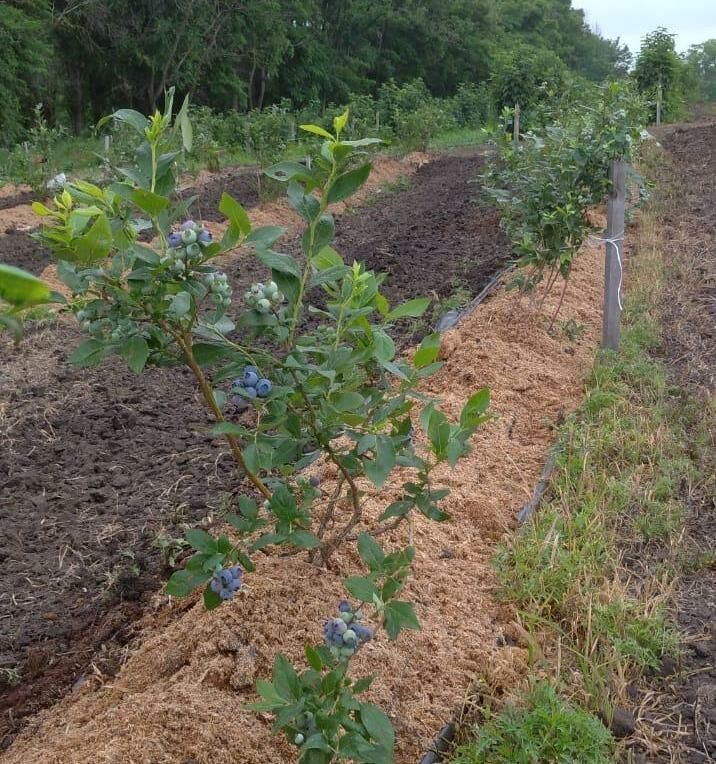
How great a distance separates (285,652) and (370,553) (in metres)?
0.52

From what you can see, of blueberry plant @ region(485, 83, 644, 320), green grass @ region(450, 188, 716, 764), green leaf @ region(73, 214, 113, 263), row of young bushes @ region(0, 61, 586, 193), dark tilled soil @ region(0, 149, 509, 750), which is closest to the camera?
green leaf @ region(73, 214, 113, 263)

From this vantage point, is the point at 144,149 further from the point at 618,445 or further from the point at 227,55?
the point at 227,55

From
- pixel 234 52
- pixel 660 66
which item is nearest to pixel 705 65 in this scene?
pixel 660 66

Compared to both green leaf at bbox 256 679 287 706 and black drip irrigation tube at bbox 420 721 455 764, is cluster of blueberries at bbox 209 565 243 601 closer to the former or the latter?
green leaf at bbox 256 679 287 706

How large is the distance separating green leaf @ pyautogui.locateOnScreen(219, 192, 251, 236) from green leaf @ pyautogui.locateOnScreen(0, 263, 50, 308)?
1029 mm

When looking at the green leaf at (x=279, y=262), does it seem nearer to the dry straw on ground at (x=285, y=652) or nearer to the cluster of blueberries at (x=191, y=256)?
the cluster of blueberries at (x=191, y=256)

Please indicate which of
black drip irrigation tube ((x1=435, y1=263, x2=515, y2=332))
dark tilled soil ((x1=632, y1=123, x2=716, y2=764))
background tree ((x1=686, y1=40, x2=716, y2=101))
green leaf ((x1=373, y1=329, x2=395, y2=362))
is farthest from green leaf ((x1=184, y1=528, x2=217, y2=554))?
background tree ((x1=686, y1=40, x2=716, y2=101))

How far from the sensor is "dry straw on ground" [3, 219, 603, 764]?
76.1 inches

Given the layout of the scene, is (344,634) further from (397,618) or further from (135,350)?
(135,350)

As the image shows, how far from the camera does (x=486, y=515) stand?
3016 millimetres

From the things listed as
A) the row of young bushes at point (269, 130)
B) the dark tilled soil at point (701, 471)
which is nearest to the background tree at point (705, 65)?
the row of young bushes at point (269, 130)

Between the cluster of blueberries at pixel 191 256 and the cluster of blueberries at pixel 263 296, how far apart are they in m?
0.07

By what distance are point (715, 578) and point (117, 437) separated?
286 centimetres

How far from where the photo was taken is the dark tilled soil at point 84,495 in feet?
8.67
